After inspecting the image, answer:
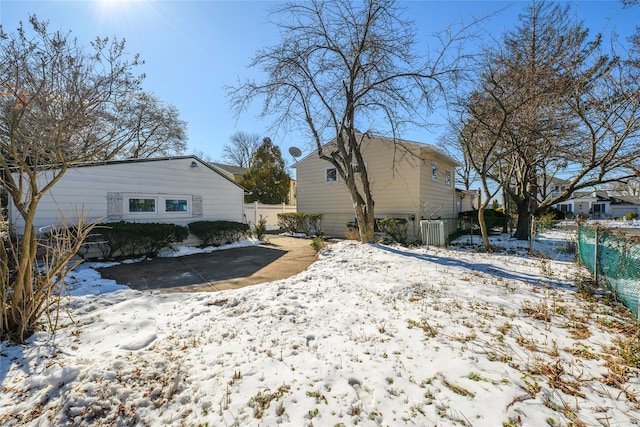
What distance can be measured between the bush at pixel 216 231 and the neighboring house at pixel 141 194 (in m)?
0.64

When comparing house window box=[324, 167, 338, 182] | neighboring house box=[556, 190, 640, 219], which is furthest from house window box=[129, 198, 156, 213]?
neighboring house box=[556, 190, 640, 219]

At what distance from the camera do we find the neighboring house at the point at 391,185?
12703 mm

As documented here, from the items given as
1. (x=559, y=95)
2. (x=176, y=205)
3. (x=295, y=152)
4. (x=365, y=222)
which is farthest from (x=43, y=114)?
(x=295, y=152)

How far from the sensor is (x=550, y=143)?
9.21 meters

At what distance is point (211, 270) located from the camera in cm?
723

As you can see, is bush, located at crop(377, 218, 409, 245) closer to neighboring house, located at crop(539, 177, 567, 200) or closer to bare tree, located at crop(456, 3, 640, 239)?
bare tree, located at crop(456, 3, 640, 239)

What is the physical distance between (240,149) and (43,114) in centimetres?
3341

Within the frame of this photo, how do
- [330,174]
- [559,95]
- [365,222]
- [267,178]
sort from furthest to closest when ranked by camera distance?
[267,178], [330,174], [365,222], [559,95]

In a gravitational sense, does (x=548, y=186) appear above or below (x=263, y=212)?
above

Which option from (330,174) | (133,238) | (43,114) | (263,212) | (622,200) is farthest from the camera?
(622,200)

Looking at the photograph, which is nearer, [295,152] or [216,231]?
[216,231]

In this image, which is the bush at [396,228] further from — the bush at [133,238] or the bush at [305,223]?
the bush at [133,238]

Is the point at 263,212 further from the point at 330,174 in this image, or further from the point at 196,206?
the point at 196,206

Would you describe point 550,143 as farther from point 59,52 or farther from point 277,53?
point 59,52
